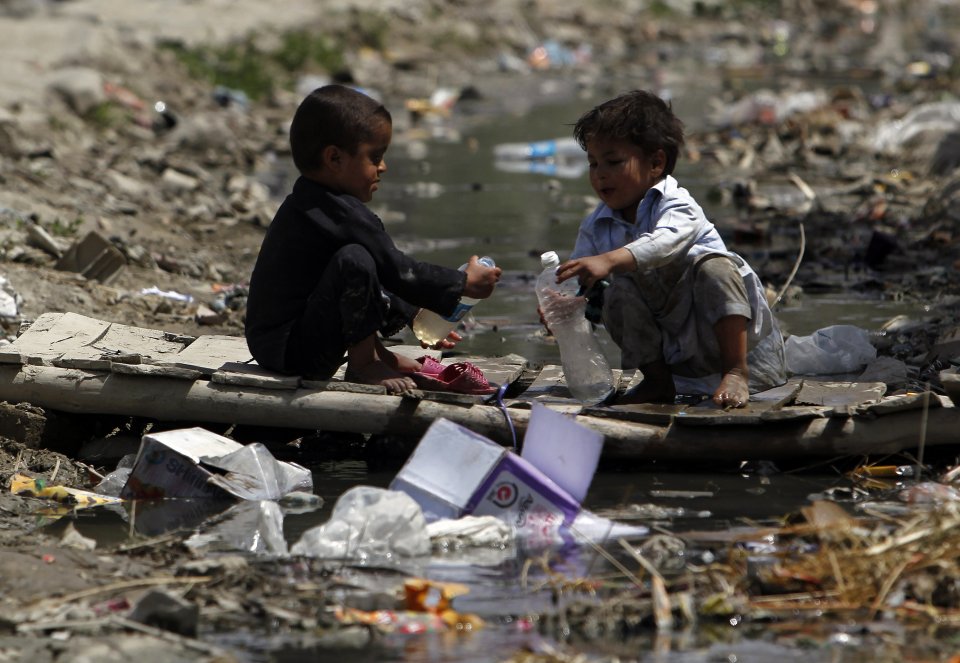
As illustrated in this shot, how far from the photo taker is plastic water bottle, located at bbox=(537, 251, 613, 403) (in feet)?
16.5

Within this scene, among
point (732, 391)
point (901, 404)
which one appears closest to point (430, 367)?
point (732, 391)

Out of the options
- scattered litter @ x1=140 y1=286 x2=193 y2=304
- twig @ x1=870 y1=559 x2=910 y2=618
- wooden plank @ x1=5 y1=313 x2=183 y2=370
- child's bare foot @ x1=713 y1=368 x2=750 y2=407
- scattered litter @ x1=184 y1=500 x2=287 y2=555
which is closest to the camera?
twig @ x1=870 y1=559 x2=910 y2=618

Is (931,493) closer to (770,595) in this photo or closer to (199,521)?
(770,595)

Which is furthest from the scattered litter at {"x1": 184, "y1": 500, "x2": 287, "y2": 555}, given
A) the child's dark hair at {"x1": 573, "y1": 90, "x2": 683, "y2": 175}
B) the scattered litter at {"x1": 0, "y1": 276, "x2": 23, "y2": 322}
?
the scattered litter at {"x1": 0, "y1": 276, "x2": 23, "y2": 322}

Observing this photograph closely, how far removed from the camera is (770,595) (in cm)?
343

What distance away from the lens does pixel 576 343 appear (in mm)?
5121

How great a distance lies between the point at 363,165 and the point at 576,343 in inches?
38.9

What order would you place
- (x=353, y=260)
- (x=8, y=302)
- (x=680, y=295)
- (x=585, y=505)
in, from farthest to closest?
1. (x=8, y=302)
2. (x=680, y=295)
3. (x=353, y=260)
4. (x=585, y=505)

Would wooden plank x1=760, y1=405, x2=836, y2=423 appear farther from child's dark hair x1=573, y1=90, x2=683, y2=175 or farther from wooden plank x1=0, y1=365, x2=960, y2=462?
child's dark hair x1=573, y1=90, x2=683, y2=175

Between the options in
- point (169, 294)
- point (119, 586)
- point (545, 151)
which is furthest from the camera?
point (545, 151)

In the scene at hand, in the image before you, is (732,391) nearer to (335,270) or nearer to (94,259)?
(335,270)

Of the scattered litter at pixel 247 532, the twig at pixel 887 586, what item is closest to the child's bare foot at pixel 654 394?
the scattered litter at pixel 247 532

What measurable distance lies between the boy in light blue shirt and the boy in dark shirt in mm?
474

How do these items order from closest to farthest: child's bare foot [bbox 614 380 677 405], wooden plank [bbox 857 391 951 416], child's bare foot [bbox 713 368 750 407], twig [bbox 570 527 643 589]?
twig [bbox 570 527 643 589]
wooden plank [bbox 857 391 951 416]
child's bare foot [bbox 713 368 750 407]
child's bare foot [bbox 614 380 677 405]
